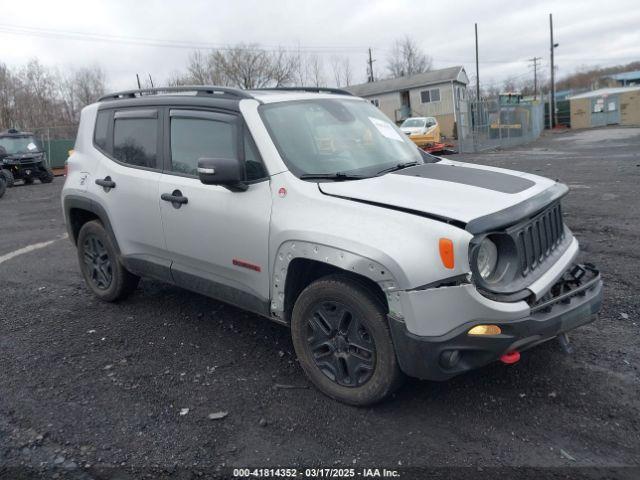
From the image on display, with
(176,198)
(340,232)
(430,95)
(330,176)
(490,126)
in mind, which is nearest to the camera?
(340,232)

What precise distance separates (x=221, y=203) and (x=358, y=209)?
113 centimetres

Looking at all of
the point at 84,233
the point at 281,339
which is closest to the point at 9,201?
the point at 84,233

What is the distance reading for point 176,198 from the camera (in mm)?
4250

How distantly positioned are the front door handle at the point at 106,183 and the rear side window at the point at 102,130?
335 millimetres

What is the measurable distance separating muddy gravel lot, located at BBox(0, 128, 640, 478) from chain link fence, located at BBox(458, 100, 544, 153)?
70.2 feet

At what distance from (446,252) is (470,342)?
0.50 m

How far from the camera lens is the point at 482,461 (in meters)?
2.90

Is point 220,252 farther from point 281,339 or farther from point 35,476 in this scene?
point 35,476

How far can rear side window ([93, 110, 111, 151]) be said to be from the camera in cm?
520

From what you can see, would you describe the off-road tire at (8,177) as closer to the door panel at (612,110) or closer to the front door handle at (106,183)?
the front door handle at (106,183)

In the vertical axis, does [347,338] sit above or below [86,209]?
below

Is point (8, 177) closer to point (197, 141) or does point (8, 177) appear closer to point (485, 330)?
point (197, 141)

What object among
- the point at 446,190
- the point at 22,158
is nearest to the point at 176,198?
the point at 446,190

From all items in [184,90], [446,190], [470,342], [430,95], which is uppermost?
[430,95]
